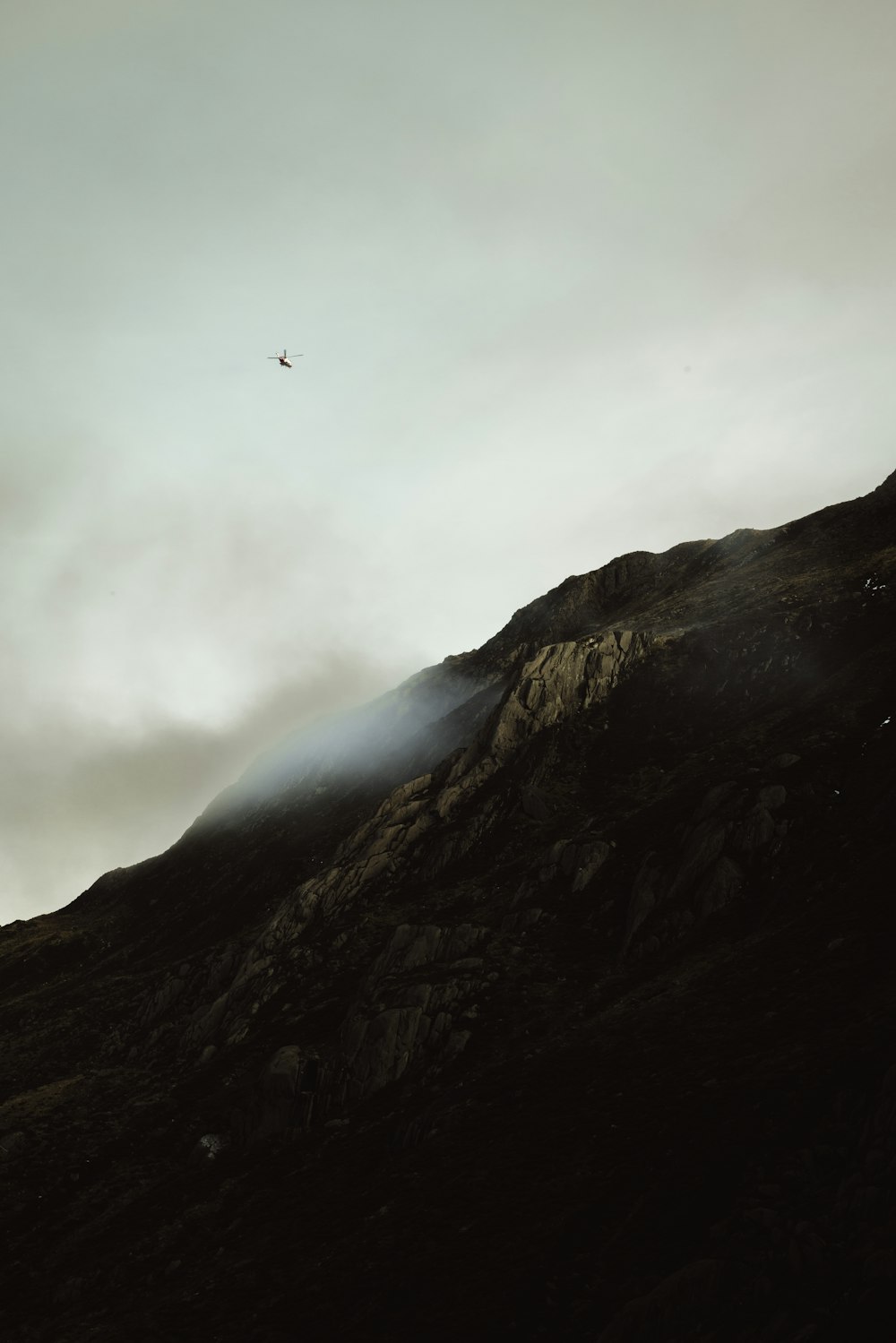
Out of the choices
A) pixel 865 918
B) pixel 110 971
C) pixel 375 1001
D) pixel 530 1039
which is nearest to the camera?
pixel 865 918

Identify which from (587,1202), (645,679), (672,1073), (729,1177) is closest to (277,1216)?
(587,1202)

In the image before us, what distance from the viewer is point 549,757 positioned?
215 feet

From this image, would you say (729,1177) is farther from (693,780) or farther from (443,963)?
(693,780)

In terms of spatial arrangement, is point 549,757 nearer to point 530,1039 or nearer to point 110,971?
point 530,1039

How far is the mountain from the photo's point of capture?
20.8 m

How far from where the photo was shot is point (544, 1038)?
38219 mm

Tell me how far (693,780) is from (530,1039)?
23401 millimetres

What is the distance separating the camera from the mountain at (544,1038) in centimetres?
2075

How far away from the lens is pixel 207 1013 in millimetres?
57219

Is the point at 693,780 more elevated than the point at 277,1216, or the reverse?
the point at 693,780

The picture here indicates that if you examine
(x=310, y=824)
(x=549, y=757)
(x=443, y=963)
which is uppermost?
(x=310, y=824)

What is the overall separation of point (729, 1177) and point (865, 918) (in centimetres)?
1572

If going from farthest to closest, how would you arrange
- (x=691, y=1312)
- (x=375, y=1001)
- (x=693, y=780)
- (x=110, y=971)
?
(x=110, y=971)
(x=693, y=780)
(x=375, y=1001)
(x=691, y=1312)

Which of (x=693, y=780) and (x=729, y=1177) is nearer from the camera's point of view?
(x=729, y=1177)
